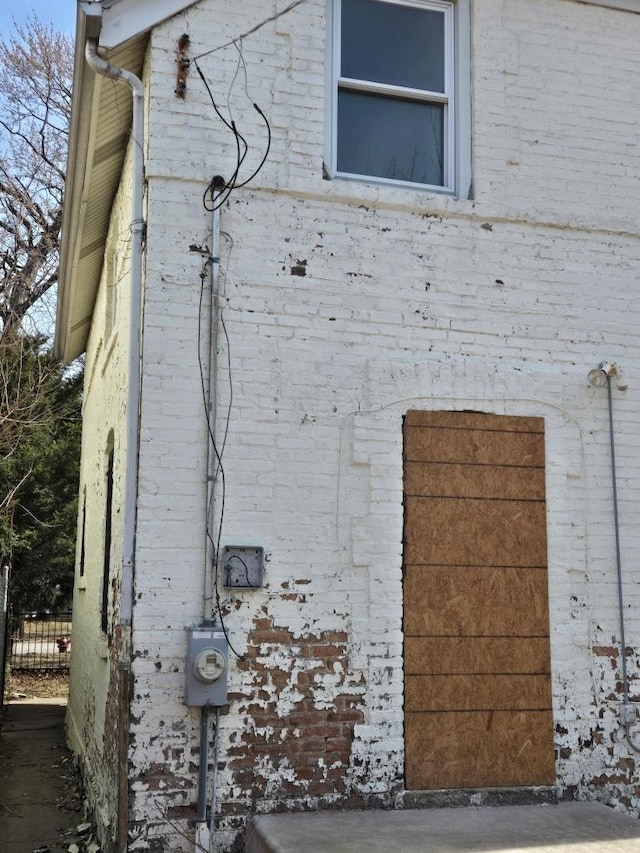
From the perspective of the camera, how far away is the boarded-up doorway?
605 cm

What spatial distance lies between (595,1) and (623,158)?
130 cm

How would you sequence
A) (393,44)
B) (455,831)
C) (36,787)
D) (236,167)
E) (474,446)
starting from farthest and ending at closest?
1. (36,787)
2. (393,44)
3. (474,446)
4. (236,167)
5. (455,831)

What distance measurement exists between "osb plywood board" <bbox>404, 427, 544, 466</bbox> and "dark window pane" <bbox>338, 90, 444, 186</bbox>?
1954 millimetres

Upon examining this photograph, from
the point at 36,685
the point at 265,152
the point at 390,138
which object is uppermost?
the point at 390,138

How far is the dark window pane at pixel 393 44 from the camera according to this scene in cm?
697

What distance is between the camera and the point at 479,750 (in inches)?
239

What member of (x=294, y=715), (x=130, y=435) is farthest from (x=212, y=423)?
(x=294, y=715)

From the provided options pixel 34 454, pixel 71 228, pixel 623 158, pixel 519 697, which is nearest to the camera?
pixel 519 697

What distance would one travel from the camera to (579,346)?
6.83 metres

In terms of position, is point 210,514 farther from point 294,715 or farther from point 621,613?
point 621,613

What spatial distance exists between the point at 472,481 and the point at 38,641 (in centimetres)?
2093

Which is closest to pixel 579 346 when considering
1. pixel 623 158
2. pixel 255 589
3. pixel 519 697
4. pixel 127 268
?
pixel 623 158

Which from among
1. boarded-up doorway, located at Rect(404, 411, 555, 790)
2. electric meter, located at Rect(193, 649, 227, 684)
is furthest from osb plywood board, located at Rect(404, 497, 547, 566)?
electric meter, located at Rect(193, 649, 227, 684)

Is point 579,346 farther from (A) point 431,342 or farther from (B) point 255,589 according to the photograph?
(B) point 255,589
